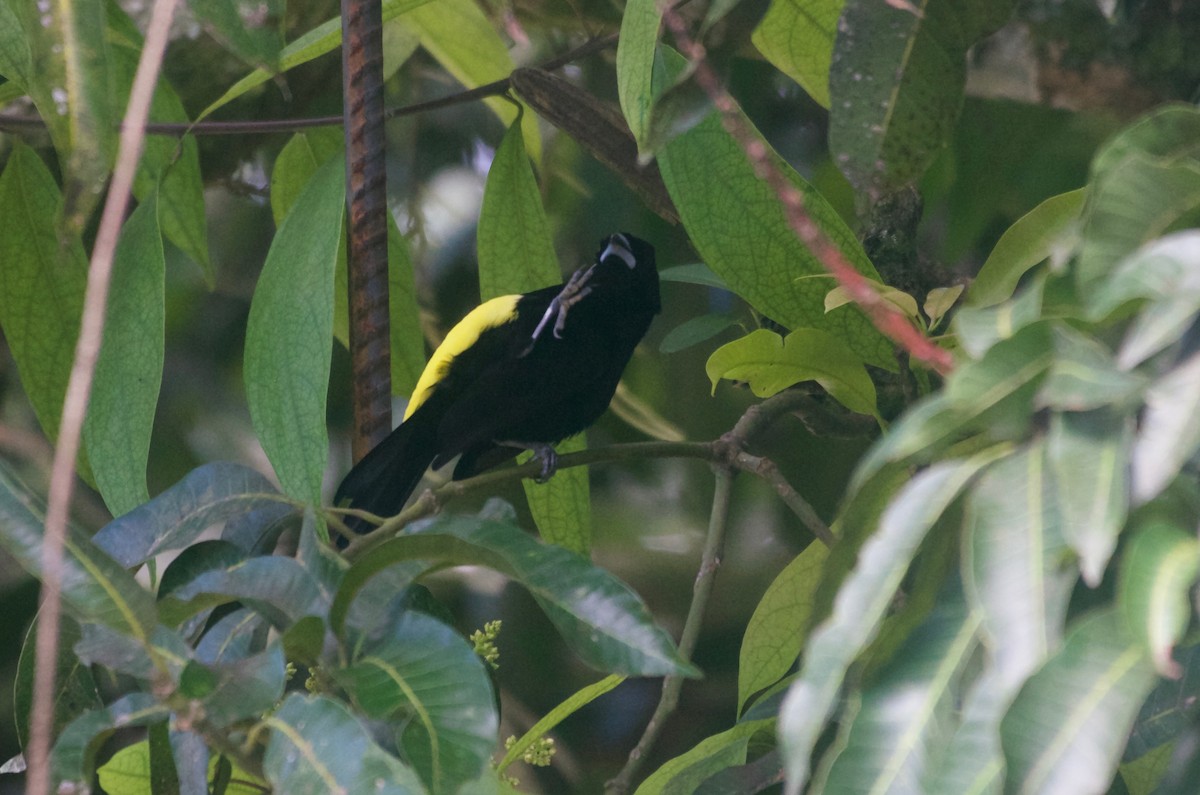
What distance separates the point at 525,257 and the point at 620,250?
1.54ft

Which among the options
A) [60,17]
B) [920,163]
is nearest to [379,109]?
[60,17]

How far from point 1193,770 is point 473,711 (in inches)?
15.1

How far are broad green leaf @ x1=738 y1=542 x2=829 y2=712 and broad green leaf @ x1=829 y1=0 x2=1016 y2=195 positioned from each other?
0.51 m

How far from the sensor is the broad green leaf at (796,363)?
4.09 feet

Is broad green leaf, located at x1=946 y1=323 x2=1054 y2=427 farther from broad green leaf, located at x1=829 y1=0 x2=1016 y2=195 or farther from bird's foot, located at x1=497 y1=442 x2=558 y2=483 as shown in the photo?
bird's foot, located at x1=497 y1=442 x2=558 y2=483

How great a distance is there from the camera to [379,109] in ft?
4.25

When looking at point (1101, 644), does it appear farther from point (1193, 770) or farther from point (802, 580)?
point (802, 580)

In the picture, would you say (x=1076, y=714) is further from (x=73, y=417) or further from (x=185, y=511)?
(x=185, y=511)

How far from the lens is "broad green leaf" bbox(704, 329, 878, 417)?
1.25 m

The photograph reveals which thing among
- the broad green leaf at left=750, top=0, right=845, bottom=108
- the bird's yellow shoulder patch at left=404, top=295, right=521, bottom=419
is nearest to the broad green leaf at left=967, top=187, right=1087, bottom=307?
the broad green leaf at left=750, top=0, right=845, bottom=108

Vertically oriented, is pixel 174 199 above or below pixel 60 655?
above

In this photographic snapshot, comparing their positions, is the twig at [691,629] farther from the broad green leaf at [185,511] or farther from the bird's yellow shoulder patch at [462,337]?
the bird's yellow shoulder patch at [462,337]

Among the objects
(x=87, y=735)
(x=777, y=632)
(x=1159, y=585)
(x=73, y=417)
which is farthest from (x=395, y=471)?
(x=1159, y=585)

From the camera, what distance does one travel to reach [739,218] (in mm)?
1286
